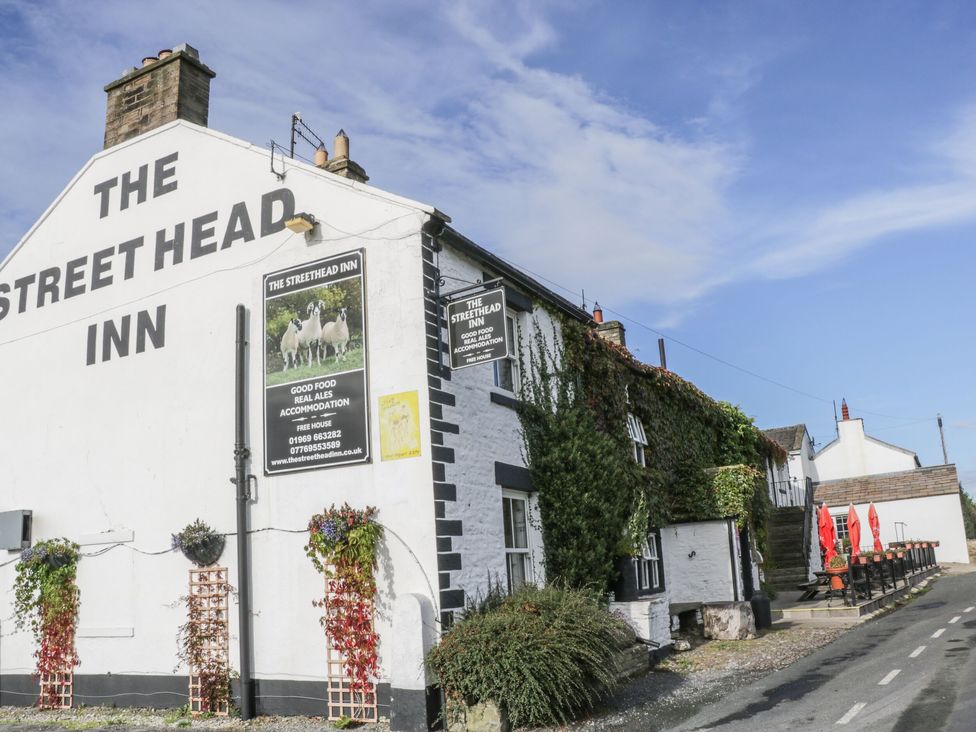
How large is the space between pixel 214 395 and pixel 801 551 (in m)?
20.4

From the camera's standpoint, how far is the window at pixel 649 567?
1683 centimetres

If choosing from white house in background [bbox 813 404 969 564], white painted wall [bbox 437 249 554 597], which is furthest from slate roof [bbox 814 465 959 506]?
white painted wall [bbox 437 249 554 597]

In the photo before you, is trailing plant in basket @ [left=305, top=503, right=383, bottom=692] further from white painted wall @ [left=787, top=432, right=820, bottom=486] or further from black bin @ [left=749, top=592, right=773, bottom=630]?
white painted wall @ [left=787, top=432, right=820, bottom=486]

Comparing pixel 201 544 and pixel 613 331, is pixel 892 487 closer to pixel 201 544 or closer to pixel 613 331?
pixel 613 331

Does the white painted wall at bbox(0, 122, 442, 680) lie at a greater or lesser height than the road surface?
greater

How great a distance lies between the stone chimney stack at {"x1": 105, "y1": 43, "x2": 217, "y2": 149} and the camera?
15.1 m

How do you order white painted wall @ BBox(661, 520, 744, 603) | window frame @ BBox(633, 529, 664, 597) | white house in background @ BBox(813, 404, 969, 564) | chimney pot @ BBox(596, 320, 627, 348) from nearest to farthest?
window frame @ BBox(633, 529, 664, 597), white painted wall @ BBox(661, 520, 744, 603), chimney pot @ BBox(596, 320, 627, 348), white house in background @ BBox(813, 404, 969, 564)

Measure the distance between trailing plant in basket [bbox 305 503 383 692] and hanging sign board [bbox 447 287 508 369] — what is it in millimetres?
2487

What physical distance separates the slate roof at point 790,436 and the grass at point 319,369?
131ft

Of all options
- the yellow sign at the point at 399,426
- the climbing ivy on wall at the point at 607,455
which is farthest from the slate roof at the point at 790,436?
the yellow sign at the point at 399,426

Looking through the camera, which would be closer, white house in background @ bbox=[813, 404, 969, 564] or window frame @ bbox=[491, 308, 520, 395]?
window frame @ bbox=[491, 308, 520, 395]

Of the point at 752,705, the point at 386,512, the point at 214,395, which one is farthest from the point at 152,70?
the point at 752,705

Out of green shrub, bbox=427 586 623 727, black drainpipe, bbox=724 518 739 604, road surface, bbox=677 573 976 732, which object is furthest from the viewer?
black drainpipe, bbox=724 518 739 604

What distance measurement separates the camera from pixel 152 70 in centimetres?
1550
